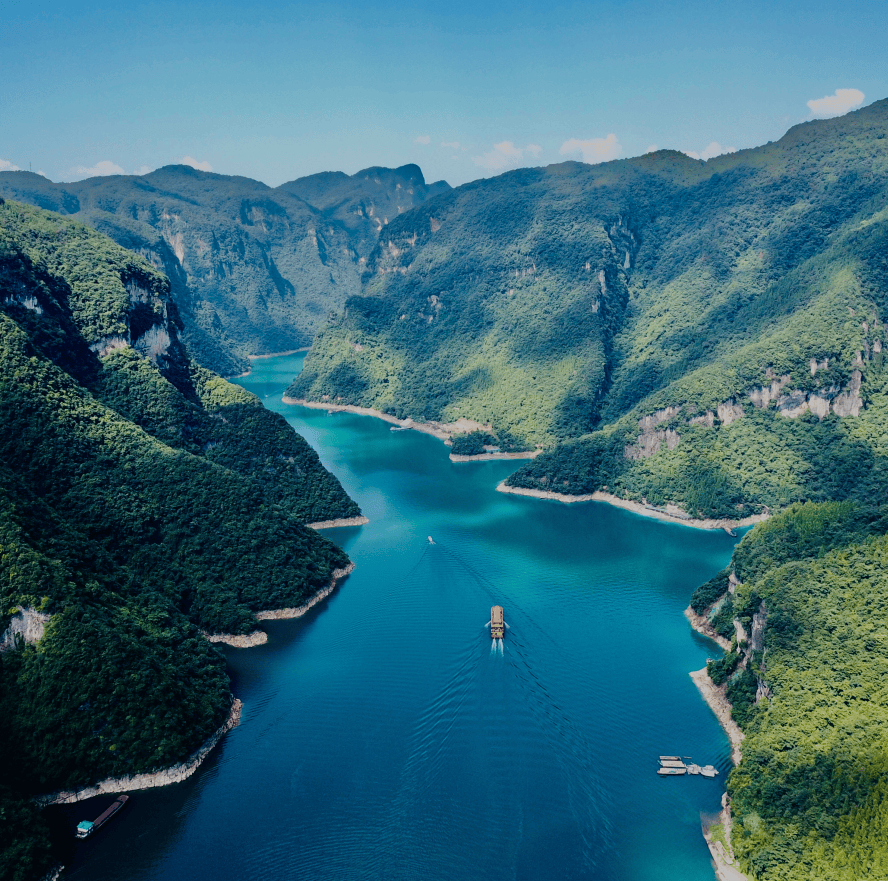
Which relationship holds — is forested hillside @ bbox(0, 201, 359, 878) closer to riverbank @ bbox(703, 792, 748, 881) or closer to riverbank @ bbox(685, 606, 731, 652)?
riverbank @ bbox(703, 792, 748, 881)

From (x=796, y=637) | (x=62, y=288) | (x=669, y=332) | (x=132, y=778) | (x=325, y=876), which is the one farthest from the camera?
(x=669, y=332)

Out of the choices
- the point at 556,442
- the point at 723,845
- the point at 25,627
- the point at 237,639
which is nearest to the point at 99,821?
the point at 25,627

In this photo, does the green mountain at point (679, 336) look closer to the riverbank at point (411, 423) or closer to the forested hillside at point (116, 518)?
the riverbank at point (411, 423)

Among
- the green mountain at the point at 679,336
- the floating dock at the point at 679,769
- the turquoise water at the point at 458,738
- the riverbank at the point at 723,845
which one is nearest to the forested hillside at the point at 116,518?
the turquoise water at the point at 458,738

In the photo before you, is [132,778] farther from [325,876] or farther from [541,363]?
[541,363]

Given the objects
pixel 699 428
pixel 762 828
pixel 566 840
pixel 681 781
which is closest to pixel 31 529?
pixel 566 840

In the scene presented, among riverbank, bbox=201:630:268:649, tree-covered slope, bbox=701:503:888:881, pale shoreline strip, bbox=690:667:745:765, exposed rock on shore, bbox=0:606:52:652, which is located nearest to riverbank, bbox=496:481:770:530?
tree-covered slope, bbox=701:503:888:881

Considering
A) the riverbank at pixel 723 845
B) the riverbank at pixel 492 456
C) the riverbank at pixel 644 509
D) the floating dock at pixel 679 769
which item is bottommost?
the riverbank at pixel 723 845
